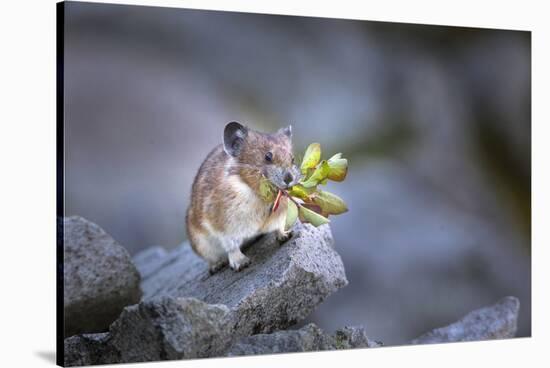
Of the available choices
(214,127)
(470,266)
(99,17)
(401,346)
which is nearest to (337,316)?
(401,346)

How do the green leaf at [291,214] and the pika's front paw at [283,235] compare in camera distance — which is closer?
the green leaf at [291,214]

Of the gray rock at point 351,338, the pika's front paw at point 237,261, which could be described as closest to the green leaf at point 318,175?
the pika's front paw at point 237,261

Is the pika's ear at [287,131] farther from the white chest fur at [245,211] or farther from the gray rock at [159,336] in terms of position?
the gray rock at [159,336]

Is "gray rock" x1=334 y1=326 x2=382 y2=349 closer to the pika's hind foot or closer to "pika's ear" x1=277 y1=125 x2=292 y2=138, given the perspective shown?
the pika's hind foot

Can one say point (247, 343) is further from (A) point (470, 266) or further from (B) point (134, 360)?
(A) point (470, 266)

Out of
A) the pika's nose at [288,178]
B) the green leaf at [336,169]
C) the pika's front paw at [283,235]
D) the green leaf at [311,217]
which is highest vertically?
the green leaf at [336,169]

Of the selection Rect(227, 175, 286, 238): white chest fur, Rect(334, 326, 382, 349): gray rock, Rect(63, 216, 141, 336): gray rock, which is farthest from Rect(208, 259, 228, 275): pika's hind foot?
Rect(334, 326, 382, 349): gray rock
